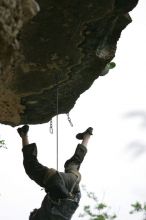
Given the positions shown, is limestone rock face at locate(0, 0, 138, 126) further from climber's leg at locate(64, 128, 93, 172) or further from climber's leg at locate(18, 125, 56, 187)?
climber's leg at locate(64, 128, 93, 172)

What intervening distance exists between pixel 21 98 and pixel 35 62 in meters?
1.05

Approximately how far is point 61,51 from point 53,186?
2207mm

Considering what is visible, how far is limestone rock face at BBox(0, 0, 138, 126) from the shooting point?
5418mm

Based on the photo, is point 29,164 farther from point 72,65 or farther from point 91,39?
point 91,39

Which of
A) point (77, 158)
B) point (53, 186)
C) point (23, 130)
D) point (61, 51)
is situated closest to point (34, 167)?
point (53, 186)

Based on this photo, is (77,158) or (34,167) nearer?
(34,167)

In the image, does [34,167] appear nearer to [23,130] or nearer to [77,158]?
[23,130]

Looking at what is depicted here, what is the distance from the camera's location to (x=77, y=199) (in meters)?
7.42


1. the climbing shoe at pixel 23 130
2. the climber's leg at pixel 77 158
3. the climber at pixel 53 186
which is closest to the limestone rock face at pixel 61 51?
the climbing shoe at pixel 23 130

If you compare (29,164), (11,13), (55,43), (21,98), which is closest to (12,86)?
(21,98)

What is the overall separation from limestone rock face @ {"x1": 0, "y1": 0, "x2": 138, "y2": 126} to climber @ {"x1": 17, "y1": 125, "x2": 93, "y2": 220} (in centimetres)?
83

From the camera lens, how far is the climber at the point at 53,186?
23.2 feet

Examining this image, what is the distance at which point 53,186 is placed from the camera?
7035mm

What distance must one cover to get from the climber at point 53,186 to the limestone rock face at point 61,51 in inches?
32.7
